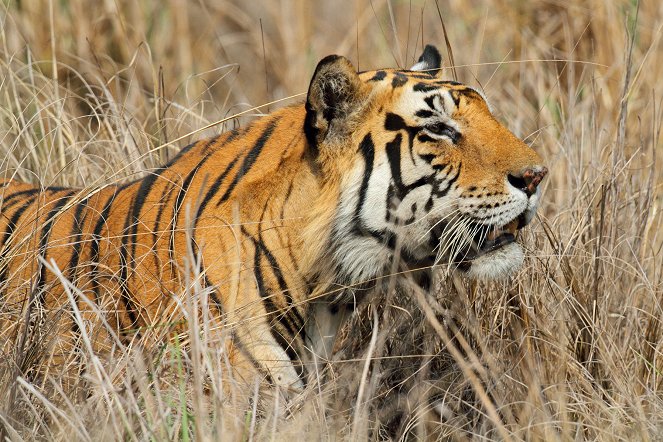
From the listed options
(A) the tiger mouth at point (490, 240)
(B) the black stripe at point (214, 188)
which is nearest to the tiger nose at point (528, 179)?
(A) the tiger mouth at point (490, 240)

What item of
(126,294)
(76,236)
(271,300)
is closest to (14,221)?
(76,236)

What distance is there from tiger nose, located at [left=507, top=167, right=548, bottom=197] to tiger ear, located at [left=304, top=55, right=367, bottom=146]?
0.49 meters

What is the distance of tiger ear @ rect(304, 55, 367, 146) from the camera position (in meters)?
2.81

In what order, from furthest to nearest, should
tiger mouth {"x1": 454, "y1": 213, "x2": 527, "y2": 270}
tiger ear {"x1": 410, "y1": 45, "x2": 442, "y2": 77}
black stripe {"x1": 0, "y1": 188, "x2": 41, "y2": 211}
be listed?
black stripe {"x1": 0, "y1": 188, "x2": 41, "y2": 211}, tiger ear {"x1": 410, "y1": 45, "x2": 442, "y2": 77}, tiger mouth {"x1": 454, "y1": 213, "x2": 527, "y2": 270}

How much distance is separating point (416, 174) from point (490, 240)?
30 centimetres

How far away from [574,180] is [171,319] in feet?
6.70

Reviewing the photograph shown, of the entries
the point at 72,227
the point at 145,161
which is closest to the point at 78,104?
the point at 145,161

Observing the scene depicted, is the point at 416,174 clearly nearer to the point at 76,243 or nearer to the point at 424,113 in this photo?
the point at 424,113

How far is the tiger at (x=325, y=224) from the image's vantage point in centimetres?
285

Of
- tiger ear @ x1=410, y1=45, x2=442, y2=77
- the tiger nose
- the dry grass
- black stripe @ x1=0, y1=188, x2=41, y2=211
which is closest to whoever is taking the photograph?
the dry grass

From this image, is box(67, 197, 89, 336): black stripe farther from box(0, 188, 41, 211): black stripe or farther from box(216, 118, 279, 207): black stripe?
box(216, 118, 279, 207): black stripe

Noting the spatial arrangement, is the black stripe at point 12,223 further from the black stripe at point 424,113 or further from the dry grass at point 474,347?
the black stripe at point 424,113

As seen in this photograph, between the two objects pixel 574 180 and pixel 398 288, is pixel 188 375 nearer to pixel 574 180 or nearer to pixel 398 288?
pixel 398 288

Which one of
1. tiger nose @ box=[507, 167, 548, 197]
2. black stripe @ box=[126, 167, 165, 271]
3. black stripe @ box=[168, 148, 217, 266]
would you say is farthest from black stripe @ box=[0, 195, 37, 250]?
tiger nose @ box=[507, 167, 548, 197]
